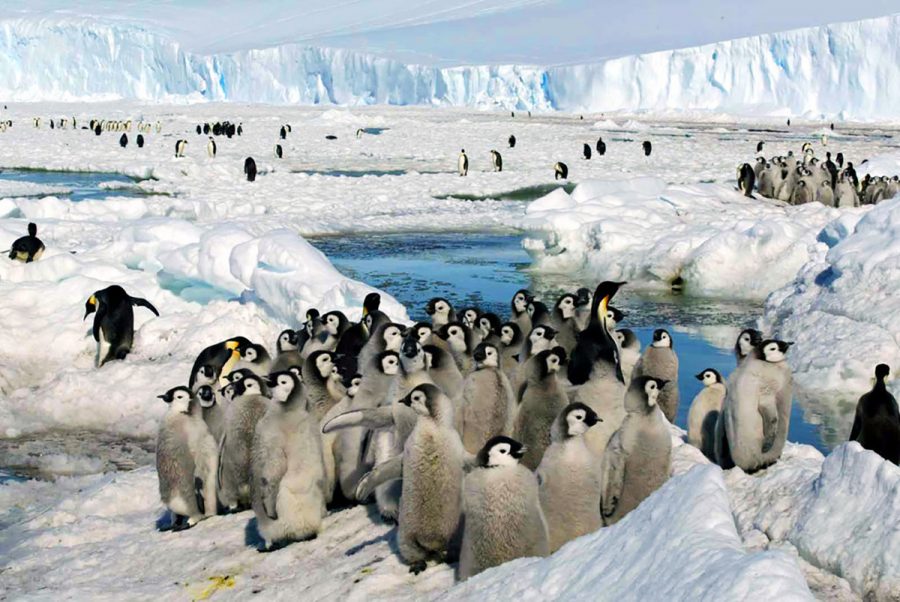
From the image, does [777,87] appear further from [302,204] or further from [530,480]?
[530,480]

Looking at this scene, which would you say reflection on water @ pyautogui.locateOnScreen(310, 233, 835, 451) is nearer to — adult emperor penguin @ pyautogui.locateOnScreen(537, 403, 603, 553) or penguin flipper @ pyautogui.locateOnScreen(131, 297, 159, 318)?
penguin flipper @ pyautogui.locateOnScreen(131, 297, 159, 318)

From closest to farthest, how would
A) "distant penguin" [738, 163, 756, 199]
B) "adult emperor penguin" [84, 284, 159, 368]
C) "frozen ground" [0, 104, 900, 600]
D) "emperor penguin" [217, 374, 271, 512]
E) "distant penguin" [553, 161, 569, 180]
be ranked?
"frozen ground" [0, 104, 900, 600]
"emperor penguin" [217, 374, 271, 512]
"adult emperor penguin" [84, 284, 159, 368]
"distant penguin" [738, 163, 756, 199]
"distant penguin" [553, 161, 569, 180]

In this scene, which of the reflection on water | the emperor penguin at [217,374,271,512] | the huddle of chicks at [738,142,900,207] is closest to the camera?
the emperor penguin at [217,374,271,512]

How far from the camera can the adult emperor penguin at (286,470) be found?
445 cm

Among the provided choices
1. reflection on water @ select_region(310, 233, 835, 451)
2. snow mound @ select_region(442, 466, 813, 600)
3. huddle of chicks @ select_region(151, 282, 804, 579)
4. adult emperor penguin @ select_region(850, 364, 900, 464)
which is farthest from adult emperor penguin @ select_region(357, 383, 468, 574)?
reflection on water @ select_region(310, 233, 835, 451)

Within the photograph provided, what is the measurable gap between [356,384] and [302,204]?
15.5 m

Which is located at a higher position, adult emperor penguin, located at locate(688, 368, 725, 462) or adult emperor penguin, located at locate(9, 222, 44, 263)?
adult emperor penguin, located at locate(9, 222, 44, 263)

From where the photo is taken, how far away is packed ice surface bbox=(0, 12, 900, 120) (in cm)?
6328

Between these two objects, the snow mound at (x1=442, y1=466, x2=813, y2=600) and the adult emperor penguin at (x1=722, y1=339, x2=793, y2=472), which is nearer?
the snow mound at (x1=442, y1=466, x2=813, y2=600)

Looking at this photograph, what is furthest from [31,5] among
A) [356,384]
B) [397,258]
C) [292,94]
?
[356,384]

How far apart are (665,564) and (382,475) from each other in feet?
5.40

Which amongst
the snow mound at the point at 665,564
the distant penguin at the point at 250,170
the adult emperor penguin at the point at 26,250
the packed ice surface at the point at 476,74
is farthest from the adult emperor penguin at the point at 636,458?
the packed ice surface at the point at 476,74

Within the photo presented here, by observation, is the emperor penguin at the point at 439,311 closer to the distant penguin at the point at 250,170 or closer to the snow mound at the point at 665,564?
the snow mound at the point at 665,564

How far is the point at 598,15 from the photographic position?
115938mm
